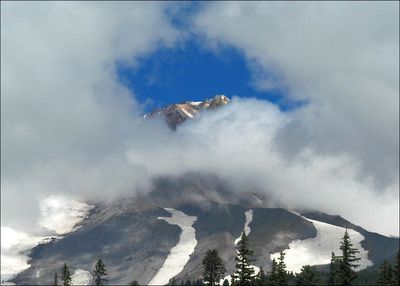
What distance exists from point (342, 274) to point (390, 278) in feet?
84.7

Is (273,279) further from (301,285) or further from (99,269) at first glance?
(99,269)

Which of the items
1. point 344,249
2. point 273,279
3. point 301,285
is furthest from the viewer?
point 301,285

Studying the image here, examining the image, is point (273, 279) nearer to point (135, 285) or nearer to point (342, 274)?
point (342, 274)

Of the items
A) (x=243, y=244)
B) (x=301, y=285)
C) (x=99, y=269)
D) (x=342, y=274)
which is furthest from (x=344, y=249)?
(x=99, y=269)

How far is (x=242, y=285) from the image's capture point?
98562mm

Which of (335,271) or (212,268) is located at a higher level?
(212,268)

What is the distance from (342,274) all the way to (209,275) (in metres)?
34.8

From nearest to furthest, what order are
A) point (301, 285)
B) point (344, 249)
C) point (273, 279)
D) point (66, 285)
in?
point (344, 249) → point (273, 279) → point (301, 285) → point (66, 285)

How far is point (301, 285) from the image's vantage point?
117 m

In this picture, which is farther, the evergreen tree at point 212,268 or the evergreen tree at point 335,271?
the evergreen tree at point 212,268

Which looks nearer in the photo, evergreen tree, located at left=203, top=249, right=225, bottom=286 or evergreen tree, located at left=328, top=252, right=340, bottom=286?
evergreen tree, located at left=328, top=252, right=340, bottom=286

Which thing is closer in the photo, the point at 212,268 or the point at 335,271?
the point at 335,271

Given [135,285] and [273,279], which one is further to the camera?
[135,285]

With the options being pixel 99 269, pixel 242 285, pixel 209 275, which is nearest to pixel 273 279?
pixel 242 285
